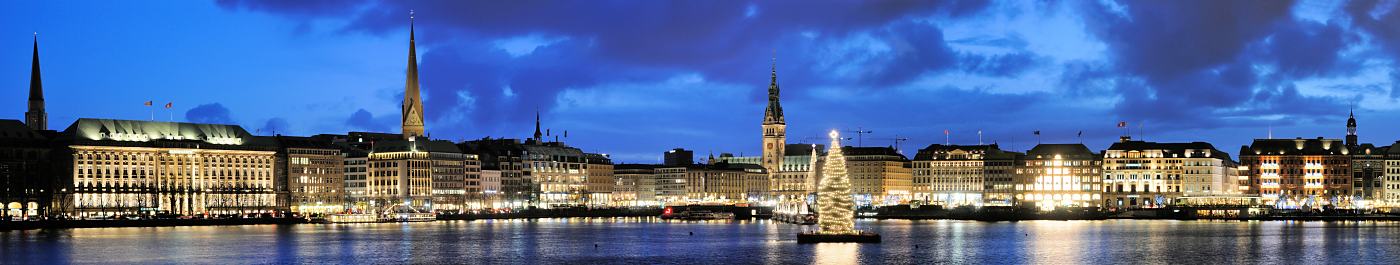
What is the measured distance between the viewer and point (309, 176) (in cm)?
15862

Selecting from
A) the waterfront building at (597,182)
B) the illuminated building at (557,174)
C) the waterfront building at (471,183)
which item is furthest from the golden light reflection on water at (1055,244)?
the waterfront building at (597,182)

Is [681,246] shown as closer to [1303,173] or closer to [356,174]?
[356,174]

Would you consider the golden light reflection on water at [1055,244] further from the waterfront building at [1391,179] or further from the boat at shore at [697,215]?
the waterfront building at [1391,179]

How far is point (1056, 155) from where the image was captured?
565 ft

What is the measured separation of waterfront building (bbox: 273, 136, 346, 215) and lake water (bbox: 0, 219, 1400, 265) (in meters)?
36.1

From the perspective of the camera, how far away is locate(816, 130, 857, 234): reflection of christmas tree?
7488cm

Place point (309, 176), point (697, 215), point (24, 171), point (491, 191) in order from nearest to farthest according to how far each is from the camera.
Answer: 1. point (24, 171)
2. point (309, 176)
3. point (697, 215)
4. point (491, 191)

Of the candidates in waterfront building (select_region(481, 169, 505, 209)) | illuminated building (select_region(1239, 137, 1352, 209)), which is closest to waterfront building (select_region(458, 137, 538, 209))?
waterfront building (select_region(481, 169, 505, 209))

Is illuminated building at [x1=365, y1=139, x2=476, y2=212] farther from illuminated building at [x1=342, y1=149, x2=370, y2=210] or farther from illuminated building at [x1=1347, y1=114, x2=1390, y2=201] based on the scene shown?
illuminated building at [x1=1347, y1=114, x2=1390, y2=201]

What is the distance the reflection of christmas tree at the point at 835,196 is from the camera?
74875 millimetres

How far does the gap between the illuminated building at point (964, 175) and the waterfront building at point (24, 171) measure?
87686mm

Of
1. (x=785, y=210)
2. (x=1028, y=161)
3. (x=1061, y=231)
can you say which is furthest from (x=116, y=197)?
(x=1028, y=161)

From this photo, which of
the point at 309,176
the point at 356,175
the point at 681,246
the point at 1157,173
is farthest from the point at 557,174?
the point at 681,246

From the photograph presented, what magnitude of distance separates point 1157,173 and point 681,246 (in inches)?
3599
